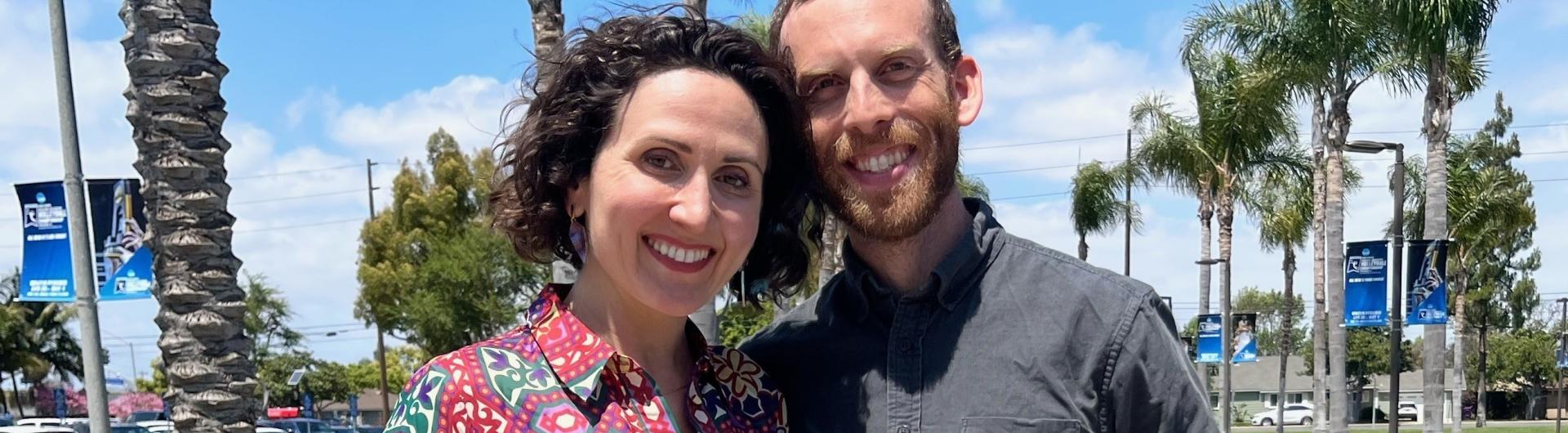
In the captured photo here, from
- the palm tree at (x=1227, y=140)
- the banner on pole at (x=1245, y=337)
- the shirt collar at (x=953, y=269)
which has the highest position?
the palm tree at (x=1227, y=140)

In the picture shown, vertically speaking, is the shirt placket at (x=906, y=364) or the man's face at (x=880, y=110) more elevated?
the man's face at (x=880, y=110)

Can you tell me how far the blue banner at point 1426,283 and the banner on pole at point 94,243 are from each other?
1719 cm

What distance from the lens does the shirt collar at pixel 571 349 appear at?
2.53m

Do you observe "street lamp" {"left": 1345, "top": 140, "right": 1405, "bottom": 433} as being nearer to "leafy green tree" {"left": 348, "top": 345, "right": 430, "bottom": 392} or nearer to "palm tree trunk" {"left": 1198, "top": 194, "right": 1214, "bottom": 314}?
"palm tree trunk" {"left": 1198, "top": 194, "right": 1214, "bottom": 314}

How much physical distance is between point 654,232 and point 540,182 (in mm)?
292

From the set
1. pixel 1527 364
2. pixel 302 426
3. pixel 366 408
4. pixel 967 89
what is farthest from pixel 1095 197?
pixel 366 408

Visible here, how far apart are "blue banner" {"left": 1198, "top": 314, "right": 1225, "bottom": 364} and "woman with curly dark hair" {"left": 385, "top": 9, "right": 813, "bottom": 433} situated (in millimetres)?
29433

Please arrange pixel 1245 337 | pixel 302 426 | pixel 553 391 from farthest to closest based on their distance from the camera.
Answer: pixel 302 426 < pixel 1245 337 < pixel 553 391

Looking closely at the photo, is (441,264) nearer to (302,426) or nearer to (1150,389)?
(302,426)

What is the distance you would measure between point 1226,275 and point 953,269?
33.7 metres

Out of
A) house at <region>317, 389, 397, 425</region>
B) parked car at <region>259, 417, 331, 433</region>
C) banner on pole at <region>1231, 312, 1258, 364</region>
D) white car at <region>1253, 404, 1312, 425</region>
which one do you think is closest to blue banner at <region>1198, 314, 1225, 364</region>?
banner on pole at <region>1231, 312, 1258, 364</region>

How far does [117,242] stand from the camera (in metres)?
12.2

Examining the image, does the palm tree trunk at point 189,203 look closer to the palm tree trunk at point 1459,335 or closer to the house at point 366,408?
the palm tree trunk at point 1459,335

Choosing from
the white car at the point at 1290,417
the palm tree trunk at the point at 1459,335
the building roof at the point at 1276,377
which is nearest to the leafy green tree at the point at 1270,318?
the building roof at the point at 1276,377
